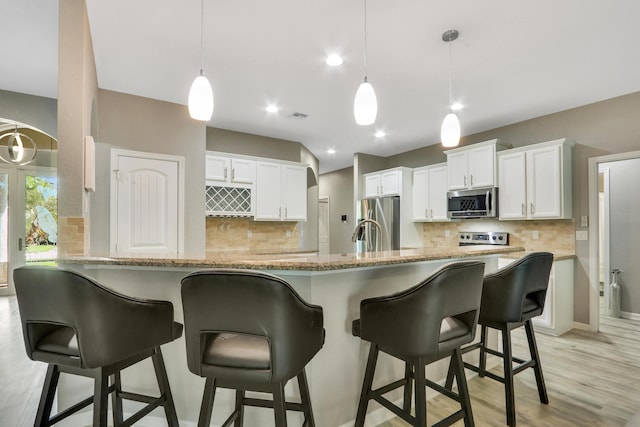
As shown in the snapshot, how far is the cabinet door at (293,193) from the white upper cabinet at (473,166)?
86.5 inches

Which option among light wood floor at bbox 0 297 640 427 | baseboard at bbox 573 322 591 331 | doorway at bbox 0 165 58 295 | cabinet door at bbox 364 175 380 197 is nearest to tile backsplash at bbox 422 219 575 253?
baseboard at bbox 573 322 591 331

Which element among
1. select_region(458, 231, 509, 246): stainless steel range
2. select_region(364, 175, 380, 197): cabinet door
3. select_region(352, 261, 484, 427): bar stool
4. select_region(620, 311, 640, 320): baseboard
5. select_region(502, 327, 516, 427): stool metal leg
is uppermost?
select_region(364, 175, 380, 197): cabinet door

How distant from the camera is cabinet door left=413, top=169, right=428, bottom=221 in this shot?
206 inches

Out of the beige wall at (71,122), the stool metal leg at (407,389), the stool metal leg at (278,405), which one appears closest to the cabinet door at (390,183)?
the stool metal leg at (407,389)

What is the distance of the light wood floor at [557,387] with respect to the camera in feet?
6.56

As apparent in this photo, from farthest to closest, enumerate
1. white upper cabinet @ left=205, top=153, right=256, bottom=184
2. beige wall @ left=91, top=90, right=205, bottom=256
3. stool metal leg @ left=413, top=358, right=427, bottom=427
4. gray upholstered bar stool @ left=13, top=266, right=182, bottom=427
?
white upper cabinet @ left=205, top=153, right=256, bottom=184, beige wall @ left=91, top=90, right=205, bottom=256, stool metal leg @ left=413, top=358, right=427, bottom=427, gray upholstered bar stool @ left=13, top=266, right=182, bottom=427

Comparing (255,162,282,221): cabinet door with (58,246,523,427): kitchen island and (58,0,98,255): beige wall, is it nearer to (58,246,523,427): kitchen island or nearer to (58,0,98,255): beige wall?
(58,0,98,255): beige wall

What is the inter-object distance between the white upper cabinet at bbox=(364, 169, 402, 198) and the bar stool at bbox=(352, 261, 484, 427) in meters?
3.97

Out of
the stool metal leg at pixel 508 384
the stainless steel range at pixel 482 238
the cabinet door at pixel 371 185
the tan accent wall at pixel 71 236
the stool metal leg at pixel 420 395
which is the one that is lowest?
the stool metal leg at pixel 508 384

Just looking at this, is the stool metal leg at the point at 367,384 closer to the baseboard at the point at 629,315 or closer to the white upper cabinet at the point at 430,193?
the white upper cabinet at the point at 430,193

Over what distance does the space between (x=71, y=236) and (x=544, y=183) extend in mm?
4548

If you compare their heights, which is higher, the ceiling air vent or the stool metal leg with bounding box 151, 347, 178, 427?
the ceiling air vent

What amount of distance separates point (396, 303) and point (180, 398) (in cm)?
132

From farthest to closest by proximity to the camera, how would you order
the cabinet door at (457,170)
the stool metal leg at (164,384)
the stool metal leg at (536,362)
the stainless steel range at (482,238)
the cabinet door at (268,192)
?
the cabinet door at (268,192), the cabinet door at (457,170), the stainless steel range at (482,238), the stool metal leg at (536,362), the stool metal leg at (164,384)
